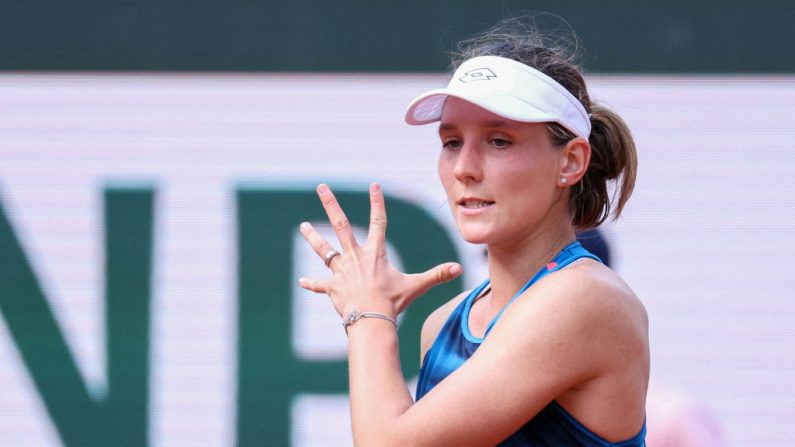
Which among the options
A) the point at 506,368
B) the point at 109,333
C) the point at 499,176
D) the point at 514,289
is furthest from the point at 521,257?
the point at 109,333

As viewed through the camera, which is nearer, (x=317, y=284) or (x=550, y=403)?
(x=550, y=403)

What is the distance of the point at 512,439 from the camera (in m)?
1.40

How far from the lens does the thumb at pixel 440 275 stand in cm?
142

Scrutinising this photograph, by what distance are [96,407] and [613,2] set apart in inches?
84.4

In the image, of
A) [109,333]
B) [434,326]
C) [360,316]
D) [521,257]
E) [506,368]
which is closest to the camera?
[506,368]

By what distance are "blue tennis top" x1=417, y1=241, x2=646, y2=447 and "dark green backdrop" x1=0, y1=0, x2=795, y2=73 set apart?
1.82 metres

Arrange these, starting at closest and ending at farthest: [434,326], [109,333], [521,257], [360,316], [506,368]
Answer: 1. [506,368]
2. [360,316]
3. [521,257]
4. [434,326]
5. [109,333]

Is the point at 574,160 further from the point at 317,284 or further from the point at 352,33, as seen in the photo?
the point at 352,33

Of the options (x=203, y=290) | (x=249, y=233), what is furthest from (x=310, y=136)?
(x=203, y=290)

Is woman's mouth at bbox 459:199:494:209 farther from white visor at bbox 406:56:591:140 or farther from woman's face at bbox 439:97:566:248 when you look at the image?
white visor at bbox 406:56:591:140

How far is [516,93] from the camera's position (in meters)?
1.46

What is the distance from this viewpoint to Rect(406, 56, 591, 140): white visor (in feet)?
4.73

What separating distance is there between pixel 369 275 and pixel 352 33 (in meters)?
2.02

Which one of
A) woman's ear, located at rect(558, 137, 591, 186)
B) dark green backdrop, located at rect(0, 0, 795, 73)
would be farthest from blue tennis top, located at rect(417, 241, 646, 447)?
dark green backdrop, located at rect(0, 0, 795, 73)
